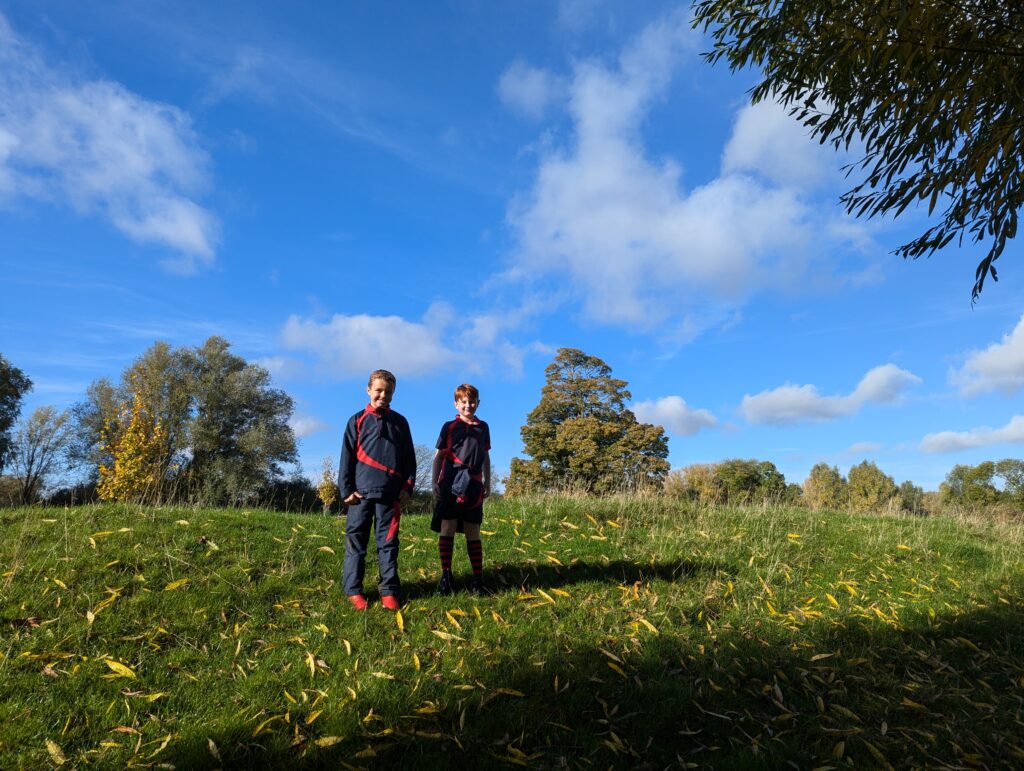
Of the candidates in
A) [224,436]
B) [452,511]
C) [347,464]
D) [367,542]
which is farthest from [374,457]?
[224,436]

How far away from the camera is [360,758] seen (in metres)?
3.41

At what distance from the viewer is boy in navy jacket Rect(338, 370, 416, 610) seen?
579 centimetres

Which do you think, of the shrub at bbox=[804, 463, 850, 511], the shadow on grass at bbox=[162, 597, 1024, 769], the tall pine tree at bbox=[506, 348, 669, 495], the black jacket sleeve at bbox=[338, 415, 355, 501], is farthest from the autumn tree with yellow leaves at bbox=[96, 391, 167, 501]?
the shrub at bbox=[804, 463, 850, 511]

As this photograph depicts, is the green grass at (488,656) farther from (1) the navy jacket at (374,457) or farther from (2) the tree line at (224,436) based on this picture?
(2) the tree line at (224,436)

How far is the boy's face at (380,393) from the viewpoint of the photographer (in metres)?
6.02

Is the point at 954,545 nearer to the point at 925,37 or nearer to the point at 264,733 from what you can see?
the point at 925,37

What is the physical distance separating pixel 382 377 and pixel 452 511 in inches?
68.1

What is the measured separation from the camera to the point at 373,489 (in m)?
5.76

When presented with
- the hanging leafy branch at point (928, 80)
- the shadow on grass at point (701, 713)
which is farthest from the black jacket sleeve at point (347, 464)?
the hanging leafy branch at point (928, 80)

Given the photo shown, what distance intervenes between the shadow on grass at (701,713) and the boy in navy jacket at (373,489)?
170cm

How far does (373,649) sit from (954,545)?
453 inches

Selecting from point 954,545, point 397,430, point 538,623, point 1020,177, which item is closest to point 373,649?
point 538,623

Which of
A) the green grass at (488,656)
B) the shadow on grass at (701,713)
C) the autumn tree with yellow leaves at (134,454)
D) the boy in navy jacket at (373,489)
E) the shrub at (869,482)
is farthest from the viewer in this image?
the shrub at (869,482)

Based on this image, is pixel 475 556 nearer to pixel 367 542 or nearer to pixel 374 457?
pixel 367 542
